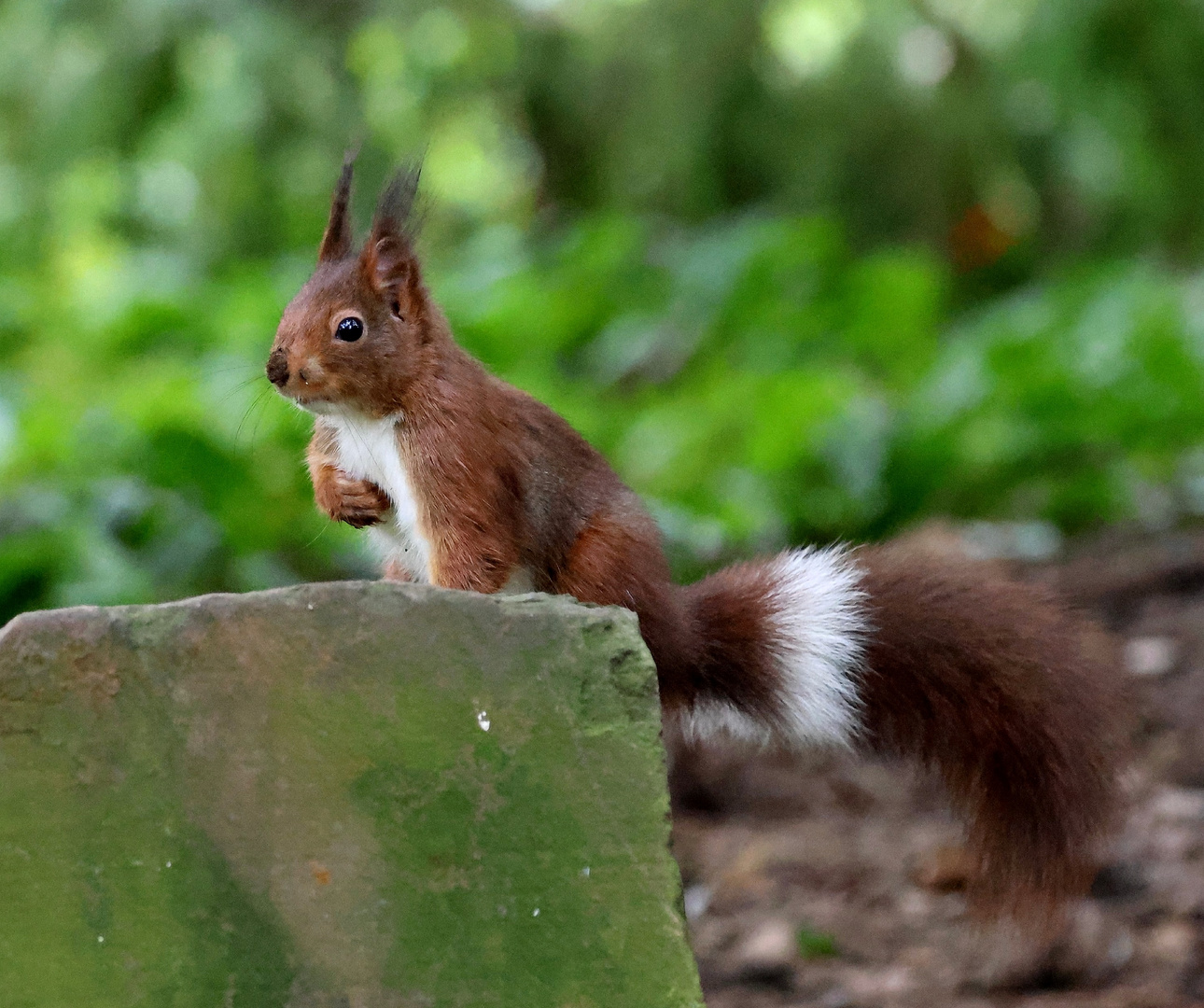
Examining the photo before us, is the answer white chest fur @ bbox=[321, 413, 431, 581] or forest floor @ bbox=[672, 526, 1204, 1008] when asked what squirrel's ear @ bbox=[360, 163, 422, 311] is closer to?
white chest fur @ bbox=[321, 413, 431, 581]

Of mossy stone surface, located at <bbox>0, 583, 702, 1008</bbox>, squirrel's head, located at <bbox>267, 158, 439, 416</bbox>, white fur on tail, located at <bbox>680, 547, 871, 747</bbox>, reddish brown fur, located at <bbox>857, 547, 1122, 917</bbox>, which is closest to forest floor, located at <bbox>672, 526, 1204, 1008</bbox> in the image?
reddish brown fur, located at <bbox>857, 547, 1122, 917</bbox>

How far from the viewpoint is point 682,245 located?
7.49 metres

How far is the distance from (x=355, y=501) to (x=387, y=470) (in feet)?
0.20

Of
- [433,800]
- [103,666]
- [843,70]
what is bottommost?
[433,800]

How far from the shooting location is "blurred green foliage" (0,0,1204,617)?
17.2ft

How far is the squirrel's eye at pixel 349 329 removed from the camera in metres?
2.09

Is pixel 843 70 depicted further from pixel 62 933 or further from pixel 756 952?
pixel 62 933

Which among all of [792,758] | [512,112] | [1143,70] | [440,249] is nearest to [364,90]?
[512,112]

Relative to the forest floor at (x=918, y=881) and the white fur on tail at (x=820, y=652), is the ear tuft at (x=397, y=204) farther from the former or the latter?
the forest floor at (x=918, y=881)

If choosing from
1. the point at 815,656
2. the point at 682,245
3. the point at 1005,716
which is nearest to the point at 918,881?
the point at 1005,716

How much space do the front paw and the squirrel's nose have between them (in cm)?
16

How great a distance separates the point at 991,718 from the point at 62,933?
123cm

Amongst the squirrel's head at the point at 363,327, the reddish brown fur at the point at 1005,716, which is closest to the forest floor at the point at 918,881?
the reddish brown fur at the point at 1005,716

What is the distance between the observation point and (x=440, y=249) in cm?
837
